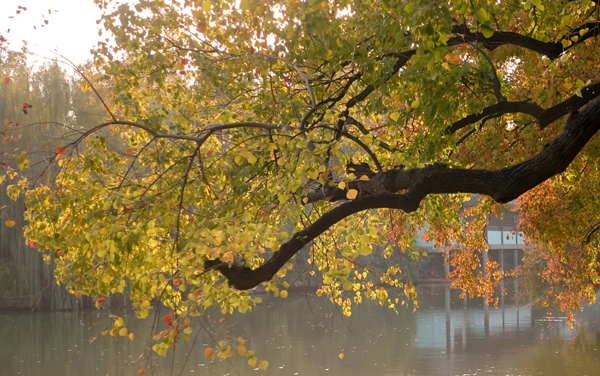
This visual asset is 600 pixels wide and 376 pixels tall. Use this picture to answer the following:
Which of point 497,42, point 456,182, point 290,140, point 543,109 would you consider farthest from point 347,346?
point 290,140

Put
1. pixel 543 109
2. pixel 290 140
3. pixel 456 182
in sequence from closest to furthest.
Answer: pixel 290 140, pixel 456 182, pixel 543 109

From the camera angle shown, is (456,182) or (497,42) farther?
(497,42)

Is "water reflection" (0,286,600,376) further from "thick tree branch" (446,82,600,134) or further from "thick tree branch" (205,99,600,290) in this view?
"thick tree branch" (205,99,600,290)

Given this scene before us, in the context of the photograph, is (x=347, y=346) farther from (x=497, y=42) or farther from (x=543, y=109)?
(x=497, y=42)

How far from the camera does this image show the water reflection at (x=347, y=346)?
14.8 metres

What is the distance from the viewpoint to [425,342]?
62.5 feet

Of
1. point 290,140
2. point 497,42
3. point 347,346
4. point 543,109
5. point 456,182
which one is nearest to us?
point 290,140

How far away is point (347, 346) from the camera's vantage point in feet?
58.7

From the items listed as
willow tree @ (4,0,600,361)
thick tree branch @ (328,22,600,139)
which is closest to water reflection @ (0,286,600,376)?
willow tree @ (4,0,600,361)

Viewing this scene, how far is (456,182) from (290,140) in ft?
4.73

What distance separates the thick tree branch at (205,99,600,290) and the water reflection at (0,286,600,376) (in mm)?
5958

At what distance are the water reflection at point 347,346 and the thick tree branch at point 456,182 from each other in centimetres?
Answer: 596

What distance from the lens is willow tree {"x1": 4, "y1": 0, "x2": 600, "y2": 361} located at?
3939 mm

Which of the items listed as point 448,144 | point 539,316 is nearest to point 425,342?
point 539,316
